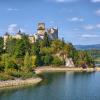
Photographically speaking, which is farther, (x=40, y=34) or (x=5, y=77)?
(x=40, y=34)

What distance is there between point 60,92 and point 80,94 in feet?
10.7

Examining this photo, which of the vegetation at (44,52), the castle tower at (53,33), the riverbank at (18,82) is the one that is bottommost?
the riverbank at (18,82)

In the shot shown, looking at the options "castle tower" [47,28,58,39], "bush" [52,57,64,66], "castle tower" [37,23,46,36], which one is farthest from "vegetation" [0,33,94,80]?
"castle tower" [47,28,58,39]

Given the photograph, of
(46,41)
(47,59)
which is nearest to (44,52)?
(46,41)

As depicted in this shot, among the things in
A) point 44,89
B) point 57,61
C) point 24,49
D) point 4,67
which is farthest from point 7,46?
point 44,89

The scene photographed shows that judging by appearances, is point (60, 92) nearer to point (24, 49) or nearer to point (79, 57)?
point (24, 49)

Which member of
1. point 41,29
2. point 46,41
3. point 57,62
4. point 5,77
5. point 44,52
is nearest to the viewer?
point 5,77

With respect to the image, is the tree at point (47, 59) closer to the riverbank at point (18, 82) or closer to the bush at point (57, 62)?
the bush at point (57, 62)

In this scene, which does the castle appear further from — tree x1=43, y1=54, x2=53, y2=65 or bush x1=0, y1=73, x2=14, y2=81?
bush x1=0, y1=73, x2=14, y2=81

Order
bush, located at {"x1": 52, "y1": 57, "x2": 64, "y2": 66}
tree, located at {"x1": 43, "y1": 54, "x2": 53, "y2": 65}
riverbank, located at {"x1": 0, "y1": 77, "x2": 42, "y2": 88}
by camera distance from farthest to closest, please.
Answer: bush, located at {"x1": 52, "y1": 57, "x2": 64, "y2": 66}
tree, located at {"x1": 43, "y1": 54, "x2": 53, "y2": 65}
riverbank, located at {"x1": 0, "y1": 77, "x2": 42, "y2": 88}

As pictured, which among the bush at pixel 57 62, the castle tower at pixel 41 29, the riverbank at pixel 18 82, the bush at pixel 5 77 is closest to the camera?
the riverbank at pixel 18 82

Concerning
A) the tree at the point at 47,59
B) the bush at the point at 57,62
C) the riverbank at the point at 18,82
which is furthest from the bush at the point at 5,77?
the bush at the point at 57,62

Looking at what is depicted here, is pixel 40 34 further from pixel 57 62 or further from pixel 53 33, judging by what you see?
pixel 57 62

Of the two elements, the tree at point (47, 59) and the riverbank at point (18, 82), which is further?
the tree at point (47, 59)
